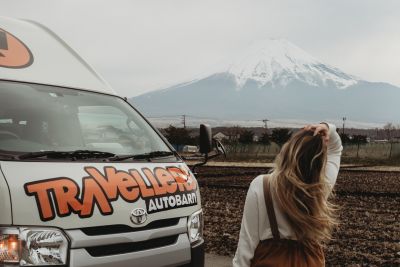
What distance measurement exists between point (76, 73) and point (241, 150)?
166 ft

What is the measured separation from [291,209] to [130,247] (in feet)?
4.74

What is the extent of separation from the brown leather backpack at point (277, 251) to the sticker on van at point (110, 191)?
4.13 ft

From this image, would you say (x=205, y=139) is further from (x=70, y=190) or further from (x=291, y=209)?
(x=291, y=209)

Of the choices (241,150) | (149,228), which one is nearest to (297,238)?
(149,228)

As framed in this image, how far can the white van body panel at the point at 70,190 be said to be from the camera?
3.30 metres

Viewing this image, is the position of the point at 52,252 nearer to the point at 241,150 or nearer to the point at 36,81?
the point at 36,81

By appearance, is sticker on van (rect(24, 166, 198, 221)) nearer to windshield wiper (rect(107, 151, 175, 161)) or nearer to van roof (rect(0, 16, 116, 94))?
windshield wiper (rect(107, 151, 175, 161))

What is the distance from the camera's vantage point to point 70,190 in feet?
11.5

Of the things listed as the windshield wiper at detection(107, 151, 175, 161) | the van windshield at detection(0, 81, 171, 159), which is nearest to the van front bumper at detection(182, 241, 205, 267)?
the windshield wiper at detection(107, 151, 175, 161)

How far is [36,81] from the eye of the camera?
180 inches

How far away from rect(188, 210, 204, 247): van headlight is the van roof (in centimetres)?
156

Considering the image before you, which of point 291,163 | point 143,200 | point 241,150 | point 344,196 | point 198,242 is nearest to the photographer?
point 291,163

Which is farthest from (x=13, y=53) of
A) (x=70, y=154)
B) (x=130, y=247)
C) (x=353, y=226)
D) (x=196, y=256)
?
(x=353, y=226)

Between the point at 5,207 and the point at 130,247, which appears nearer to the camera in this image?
the point at 5,207
